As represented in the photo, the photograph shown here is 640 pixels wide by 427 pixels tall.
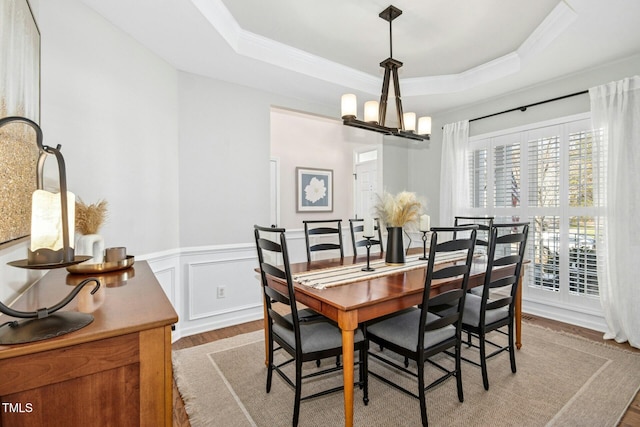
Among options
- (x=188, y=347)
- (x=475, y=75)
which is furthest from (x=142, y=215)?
(x=475, y=75)

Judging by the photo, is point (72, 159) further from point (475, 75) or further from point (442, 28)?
point (475, 75)

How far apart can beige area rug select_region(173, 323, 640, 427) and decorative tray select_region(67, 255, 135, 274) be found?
963 mm

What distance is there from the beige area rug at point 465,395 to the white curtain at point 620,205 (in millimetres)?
371

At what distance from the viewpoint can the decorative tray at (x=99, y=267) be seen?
1.56 metres

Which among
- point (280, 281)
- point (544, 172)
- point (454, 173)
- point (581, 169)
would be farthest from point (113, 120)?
point (581, 169)

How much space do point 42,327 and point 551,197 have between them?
13.4 feet

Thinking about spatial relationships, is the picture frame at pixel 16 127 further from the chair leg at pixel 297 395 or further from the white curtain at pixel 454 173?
the white curtain at pixel 454 173

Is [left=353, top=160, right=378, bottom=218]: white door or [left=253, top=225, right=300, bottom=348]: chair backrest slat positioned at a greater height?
[left=353, top=160, right=378, bottom=218]: white door

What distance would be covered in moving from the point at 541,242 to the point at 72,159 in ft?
14.1

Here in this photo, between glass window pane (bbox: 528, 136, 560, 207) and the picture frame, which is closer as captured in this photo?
the picture frame

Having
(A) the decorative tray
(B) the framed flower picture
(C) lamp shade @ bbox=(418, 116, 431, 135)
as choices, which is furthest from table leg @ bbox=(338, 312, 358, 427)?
(B) the framed flower picture

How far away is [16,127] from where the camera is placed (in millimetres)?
1149

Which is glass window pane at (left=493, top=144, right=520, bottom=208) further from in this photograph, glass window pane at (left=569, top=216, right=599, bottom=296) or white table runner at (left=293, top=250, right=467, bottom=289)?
white table runner at (left=293, top=250, right=467, bottom=289)

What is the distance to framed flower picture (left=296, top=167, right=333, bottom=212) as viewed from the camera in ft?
17.4
